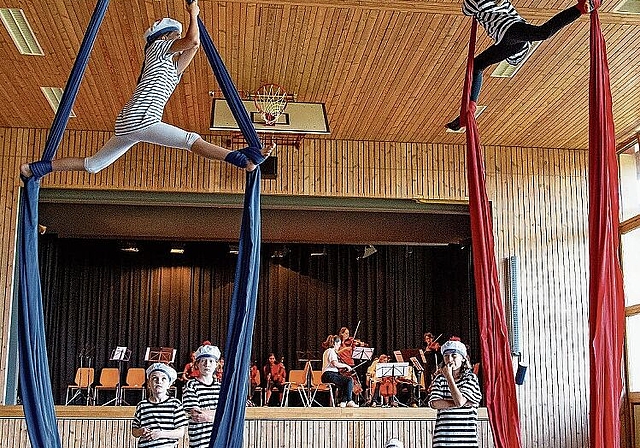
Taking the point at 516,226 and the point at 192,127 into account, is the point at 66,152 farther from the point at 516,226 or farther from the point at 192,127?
the point at 516,226

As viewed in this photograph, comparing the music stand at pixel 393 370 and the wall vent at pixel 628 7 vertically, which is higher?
the wall vent at pixel 628 7

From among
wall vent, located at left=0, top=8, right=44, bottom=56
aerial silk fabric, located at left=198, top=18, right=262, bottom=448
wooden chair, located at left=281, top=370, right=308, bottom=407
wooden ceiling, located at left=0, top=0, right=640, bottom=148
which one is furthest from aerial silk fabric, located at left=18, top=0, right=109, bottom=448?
wooden chair, located at left=281, top=370, right=308, bottom=407

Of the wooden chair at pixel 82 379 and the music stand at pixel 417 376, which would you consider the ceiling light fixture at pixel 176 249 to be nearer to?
the wooden chair at pixel 82 379

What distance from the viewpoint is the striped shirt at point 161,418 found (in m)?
6.16

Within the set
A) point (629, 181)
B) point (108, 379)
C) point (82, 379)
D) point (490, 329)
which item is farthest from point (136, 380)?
point (490, 329)

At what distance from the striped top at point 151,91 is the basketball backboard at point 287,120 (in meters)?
4.16

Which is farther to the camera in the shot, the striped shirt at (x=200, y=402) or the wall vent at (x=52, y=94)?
the wall vent at (x=52, y=94)

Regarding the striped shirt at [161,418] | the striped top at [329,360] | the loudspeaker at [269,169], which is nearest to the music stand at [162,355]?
the striped top at [329,360]

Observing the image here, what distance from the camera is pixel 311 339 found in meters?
15.5

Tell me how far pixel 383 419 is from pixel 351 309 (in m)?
5.26

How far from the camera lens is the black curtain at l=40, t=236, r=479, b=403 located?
49.0 feet

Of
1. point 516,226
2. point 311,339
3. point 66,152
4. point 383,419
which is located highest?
point 66,152

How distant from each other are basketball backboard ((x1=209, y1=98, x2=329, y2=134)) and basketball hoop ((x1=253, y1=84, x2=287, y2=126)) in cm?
5

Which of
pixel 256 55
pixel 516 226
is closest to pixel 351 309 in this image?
pixel 516 226
